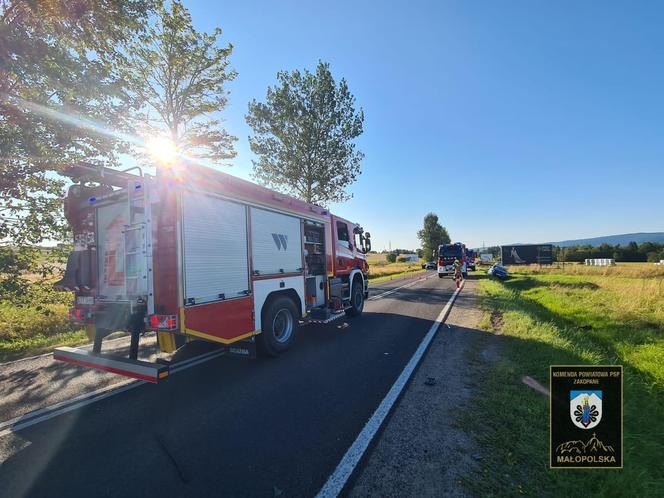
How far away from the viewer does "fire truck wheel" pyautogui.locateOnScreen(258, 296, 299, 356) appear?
18.8 feet

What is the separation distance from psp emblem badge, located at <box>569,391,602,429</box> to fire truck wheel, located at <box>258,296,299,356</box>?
4.50 meters

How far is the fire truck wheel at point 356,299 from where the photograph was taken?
9.65 meters

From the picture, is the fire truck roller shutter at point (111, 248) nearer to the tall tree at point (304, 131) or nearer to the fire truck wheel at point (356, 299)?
the fire truck wheel at point (356, 299)

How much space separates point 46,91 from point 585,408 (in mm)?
11559

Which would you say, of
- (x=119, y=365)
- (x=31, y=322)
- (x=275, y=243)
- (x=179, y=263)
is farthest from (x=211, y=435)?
(x=31, y=322)

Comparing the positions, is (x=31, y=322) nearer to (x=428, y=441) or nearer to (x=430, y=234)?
(x=428, y=441)

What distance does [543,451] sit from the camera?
2.78m

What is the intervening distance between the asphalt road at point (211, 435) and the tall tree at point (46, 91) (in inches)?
250

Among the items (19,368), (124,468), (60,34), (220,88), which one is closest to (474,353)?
(124,468)

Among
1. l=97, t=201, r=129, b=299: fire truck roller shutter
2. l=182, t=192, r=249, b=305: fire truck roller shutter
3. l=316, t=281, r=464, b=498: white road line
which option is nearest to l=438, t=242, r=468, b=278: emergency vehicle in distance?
l=316, t=281, r=464, b=498: white road line

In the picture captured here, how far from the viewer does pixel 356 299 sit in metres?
9.87

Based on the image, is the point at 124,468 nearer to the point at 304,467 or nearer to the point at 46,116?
the point at 304,467

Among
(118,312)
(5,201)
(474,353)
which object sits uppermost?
(5,201)

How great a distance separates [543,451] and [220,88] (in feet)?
53.2
